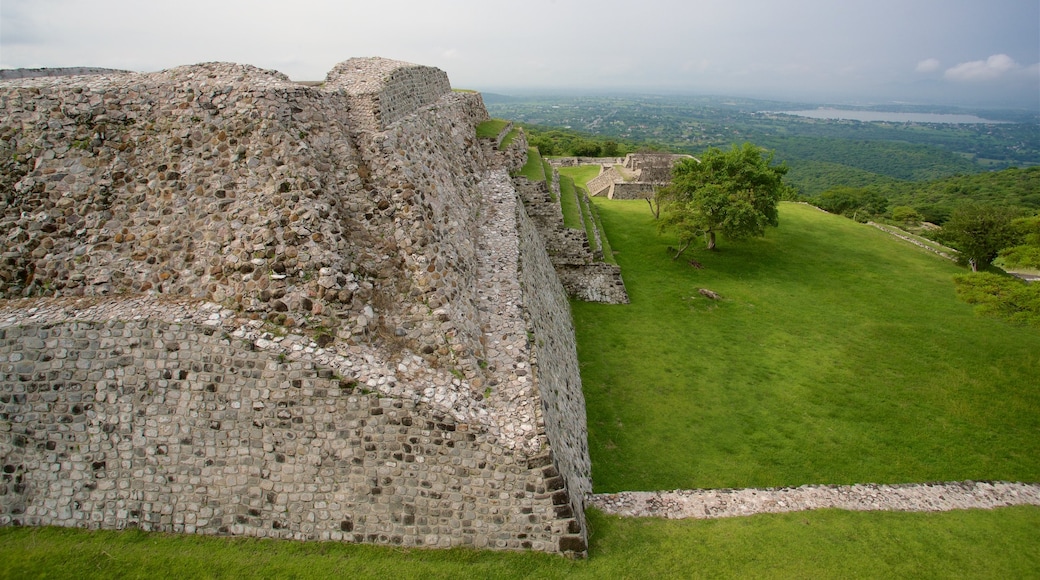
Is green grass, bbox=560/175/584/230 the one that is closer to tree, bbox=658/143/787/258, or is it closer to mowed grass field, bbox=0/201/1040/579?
mowed grass field, bbox=0/201/1040/579

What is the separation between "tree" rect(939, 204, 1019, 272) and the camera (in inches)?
896

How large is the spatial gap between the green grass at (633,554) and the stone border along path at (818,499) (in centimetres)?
29

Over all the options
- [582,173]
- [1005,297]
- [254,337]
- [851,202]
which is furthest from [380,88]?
[851,202]

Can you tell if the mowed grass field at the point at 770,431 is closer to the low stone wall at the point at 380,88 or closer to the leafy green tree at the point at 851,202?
the low stone wall at the point at 380,88

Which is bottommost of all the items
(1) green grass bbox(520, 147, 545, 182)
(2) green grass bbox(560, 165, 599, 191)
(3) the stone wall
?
(3) the stone wall

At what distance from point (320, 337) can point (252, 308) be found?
1.37m

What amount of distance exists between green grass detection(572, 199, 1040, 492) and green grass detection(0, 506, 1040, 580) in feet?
5.25

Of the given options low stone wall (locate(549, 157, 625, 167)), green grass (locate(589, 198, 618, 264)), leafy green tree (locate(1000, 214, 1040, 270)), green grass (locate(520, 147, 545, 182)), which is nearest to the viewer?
Result: leafy green tree (locate(1000, 214, 1040, 270))

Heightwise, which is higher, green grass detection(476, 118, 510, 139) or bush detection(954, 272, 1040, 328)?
green grass detection(476, 118, 510, 139)

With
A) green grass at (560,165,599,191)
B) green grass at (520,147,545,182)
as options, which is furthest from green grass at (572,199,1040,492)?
green grass at (560,165,599,191)

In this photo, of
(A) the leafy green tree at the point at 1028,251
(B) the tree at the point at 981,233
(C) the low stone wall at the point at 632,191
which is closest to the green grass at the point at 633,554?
(A) the leafy green tree at the point at 1028,251

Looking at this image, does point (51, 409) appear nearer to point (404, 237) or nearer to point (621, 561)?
point (404, 237)

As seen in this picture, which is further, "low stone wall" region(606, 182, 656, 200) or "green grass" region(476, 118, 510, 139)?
"low stone wall" region(606, 182, 656, 200)

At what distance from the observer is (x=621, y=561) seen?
7.95m
